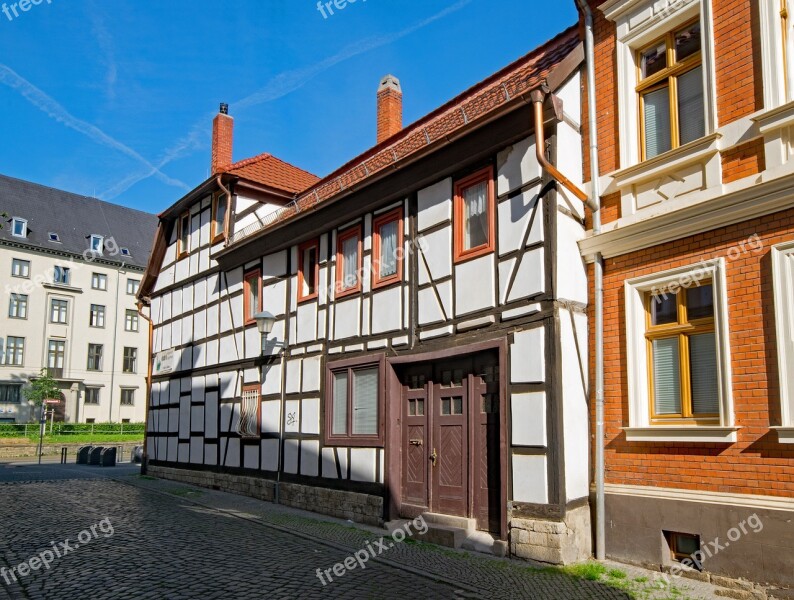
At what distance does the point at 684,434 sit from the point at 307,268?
887 centimetres

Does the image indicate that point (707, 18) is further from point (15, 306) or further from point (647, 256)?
point (15, 306)

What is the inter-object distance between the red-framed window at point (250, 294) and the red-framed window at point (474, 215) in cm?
705

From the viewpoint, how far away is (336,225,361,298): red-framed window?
13289 mm

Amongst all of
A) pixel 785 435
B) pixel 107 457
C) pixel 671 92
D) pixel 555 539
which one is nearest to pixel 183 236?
pixel 107 457

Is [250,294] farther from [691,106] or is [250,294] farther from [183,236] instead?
[691,106]

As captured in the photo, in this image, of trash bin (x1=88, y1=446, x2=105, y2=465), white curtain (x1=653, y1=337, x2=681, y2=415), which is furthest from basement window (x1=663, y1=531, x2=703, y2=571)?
trash bin (x1=88, y1=446, x2=105, y2=465)

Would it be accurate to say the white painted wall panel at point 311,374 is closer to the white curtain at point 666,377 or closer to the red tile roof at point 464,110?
the red tile roof at point 464,110

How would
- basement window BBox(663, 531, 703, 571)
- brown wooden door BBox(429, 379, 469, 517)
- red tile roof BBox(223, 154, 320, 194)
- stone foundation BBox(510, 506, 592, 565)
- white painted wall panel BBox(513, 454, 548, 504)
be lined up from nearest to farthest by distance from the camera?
basement window BBox(663, 531, 703, 571) → stone foundation BBox(510, 506, 592, 565) → white painted wall panel BBox(513, 454, 548, 504) → brown wooden door BBox(429, 379, 469, 517) → red tile roof BBox(223, 154, 320, 194)

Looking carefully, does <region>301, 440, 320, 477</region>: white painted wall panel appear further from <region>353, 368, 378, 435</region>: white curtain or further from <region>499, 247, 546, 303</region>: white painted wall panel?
<region>499, 247, 546, 303</region>: white painted wall panel

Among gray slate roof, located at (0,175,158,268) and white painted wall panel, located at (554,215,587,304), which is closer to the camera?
white painted wall panel, located at (554,215,587,304)

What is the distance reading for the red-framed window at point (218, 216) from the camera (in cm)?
1884

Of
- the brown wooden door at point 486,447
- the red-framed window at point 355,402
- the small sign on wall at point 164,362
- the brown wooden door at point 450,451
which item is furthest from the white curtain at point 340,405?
the small sign on wall at point 164,362

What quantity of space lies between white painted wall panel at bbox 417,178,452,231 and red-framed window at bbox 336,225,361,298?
6.22 feet

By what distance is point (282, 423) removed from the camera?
49.0 ft
